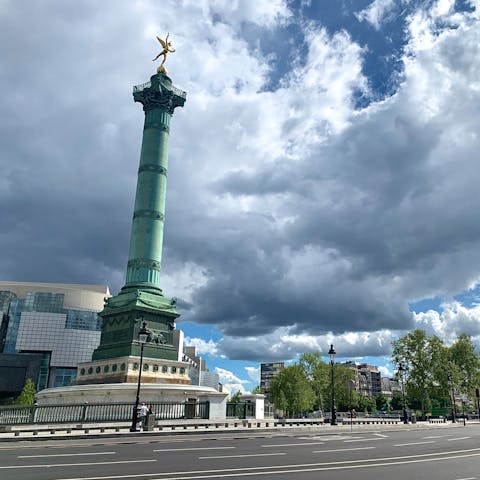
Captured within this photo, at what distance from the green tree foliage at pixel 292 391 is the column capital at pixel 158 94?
5320cm

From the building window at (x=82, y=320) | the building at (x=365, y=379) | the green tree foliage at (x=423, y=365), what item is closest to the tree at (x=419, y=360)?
the green tree foliage at (x=423, y=365)

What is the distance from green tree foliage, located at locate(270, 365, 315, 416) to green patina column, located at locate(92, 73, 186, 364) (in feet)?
122

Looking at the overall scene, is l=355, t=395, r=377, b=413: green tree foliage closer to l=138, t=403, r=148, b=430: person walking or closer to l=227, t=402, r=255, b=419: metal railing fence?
l=227, t=402, r=255, b=419: metal railing fence

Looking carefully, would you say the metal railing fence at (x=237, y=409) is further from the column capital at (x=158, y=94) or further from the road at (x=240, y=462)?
the column capital at (x=158, y=94)

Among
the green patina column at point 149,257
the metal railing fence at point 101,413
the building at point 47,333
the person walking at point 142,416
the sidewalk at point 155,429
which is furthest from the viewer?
the building at point 47,333

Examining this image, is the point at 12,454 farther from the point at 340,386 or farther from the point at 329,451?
the point at 340,386

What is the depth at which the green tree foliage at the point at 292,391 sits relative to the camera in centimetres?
8938

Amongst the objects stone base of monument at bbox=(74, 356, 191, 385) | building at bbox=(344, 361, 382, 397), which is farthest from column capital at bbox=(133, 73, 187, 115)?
building at bbox=(344, 361, 382, 397)

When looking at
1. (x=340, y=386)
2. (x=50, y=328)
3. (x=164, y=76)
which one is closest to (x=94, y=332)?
(x=50, y=328)

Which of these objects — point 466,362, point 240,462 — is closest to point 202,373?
point 466,362

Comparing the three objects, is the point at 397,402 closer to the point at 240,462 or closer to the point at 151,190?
the point at 151,190

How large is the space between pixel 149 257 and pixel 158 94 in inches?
993

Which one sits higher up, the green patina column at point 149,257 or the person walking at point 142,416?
the green patina column at point 149,257

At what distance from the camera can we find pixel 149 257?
212 feet
